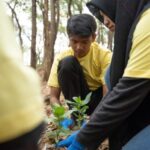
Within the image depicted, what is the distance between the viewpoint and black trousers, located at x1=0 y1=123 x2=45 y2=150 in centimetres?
84

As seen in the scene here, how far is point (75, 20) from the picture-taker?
3322 mm

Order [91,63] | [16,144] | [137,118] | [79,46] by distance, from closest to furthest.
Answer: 1. [16,144]
2. [137,118]
3. [79,46]
4. [91,63]

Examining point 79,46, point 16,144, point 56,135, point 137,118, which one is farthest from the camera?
point 79,46

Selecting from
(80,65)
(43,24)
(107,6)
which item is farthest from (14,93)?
(43,24)

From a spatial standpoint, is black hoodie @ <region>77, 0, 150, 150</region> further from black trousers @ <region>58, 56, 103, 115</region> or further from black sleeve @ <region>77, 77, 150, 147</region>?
black trousers @ <region>58, 56, 103, 115</region>

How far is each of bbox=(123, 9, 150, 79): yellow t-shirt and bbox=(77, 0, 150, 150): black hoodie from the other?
1.4 inches

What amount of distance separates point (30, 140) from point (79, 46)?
239 cm

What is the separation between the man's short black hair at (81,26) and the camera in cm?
318

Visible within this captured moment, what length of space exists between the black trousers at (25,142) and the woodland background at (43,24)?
0.23 metres

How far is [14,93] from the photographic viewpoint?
33.1 inches

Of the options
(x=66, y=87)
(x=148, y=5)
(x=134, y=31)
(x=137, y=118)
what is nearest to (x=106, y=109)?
(x=137, y=118)

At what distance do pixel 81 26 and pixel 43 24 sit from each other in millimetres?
8559

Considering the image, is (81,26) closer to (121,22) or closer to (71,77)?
(71,77)

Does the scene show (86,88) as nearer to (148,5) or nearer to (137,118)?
(137,118)
